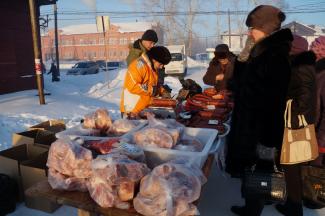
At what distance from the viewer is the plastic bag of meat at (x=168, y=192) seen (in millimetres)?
1588

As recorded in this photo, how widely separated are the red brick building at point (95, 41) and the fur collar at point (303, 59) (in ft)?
192

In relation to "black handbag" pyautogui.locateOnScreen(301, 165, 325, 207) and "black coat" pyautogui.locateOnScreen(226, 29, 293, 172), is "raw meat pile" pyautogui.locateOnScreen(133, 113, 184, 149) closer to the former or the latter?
"black coat" pyautogui.locateOnScreen(226, 29, 293, 172)

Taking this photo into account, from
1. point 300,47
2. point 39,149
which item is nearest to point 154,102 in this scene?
point 39,149

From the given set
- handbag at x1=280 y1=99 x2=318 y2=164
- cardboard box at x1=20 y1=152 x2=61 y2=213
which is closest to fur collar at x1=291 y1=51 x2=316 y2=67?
handbag at x1=280 y1=99 x2=318 y2=164

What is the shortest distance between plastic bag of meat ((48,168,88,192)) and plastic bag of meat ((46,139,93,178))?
0.09ft

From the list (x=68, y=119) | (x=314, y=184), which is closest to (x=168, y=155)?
(x=314, y=184)

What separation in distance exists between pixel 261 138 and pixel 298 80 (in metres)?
0.61

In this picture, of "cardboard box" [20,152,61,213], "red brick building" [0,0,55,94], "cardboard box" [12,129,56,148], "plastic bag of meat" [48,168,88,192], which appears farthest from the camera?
"red brick building" [0,0,55,94]

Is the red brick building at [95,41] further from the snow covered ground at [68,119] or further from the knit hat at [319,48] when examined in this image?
the knit hat at [319,48]

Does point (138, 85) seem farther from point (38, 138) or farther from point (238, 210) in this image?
point (238, 210)

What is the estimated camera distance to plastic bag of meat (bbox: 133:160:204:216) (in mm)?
1588

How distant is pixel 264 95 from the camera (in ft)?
7.82

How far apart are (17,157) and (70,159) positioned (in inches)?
79.6

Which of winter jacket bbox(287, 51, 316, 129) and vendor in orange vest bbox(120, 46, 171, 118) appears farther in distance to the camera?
vendor in orange vest bbox(120, 46, 171, 118)
